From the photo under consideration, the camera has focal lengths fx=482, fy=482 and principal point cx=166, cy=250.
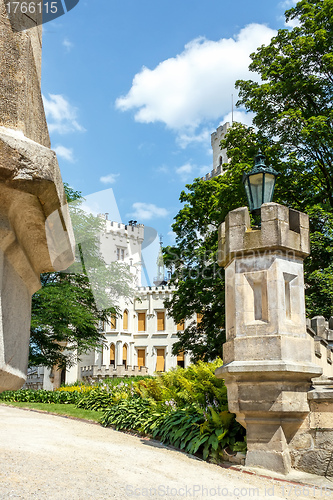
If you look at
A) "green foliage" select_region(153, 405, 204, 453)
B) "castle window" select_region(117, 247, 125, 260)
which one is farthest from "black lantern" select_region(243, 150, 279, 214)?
"castle window" select_region(117, 247, 125, 260)

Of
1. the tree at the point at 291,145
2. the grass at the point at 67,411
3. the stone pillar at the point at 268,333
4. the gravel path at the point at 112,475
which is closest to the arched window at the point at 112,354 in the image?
the tree at the point at 291,145

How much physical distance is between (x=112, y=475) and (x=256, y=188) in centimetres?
480

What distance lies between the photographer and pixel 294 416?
6.78 m

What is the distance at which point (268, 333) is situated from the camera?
6.96 meters

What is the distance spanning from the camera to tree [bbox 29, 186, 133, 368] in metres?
22.6

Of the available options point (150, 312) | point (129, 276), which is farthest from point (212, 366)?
point (150, 312)

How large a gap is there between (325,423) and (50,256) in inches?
231

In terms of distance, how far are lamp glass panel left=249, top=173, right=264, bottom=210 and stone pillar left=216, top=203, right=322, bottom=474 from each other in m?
0.44

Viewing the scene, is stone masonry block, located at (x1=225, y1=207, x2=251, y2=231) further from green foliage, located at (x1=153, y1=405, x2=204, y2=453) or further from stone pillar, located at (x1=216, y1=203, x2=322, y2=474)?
green foliage, located at (x1=153, y1=405, x2=204, y2=453)

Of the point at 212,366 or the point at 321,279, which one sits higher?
the point at 321,279

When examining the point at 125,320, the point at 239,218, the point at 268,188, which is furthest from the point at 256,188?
the point at 125,320

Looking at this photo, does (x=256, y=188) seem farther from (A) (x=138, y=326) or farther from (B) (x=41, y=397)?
(A) (x=138, y=326)

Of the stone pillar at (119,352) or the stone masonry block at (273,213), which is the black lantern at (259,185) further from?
the stone pillar at (119,352)

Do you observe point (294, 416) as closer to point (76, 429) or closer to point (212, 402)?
point (212, 402)
